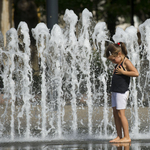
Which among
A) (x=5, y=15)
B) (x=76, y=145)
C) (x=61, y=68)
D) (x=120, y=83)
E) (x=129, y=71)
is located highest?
(x=5, y=15)

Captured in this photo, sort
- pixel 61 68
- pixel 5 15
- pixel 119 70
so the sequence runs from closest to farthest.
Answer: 1. pixel 119 70
2. pixel 61 68
3. pixel 5 15

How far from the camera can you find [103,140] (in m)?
5.03

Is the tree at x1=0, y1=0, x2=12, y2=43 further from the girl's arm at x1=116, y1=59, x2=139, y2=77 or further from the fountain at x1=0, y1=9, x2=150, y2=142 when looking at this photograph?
the girl's arm at x1=116, y1=59, x2=139, y2=77

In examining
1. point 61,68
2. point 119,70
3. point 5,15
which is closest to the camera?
point 119,70

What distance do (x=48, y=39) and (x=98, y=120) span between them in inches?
70.7

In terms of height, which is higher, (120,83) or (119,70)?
(119,70)

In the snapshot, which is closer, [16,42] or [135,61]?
[16,42]

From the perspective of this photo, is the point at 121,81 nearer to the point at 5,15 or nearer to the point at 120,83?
the point at 120,83

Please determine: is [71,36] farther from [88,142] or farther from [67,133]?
[88,142]

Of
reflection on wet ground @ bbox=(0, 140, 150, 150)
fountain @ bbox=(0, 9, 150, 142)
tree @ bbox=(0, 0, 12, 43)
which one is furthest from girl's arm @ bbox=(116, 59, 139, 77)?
tree @ bbox=(0, 0, 12, 43)

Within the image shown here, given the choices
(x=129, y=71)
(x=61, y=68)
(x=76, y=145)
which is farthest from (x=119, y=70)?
(x=61, y=68)

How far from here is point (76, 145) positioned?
462 cm

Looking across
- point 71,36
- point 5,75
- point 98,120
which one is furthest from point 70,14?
point 98,120

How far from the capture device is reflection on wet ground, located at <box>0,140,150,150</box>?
4396mm
